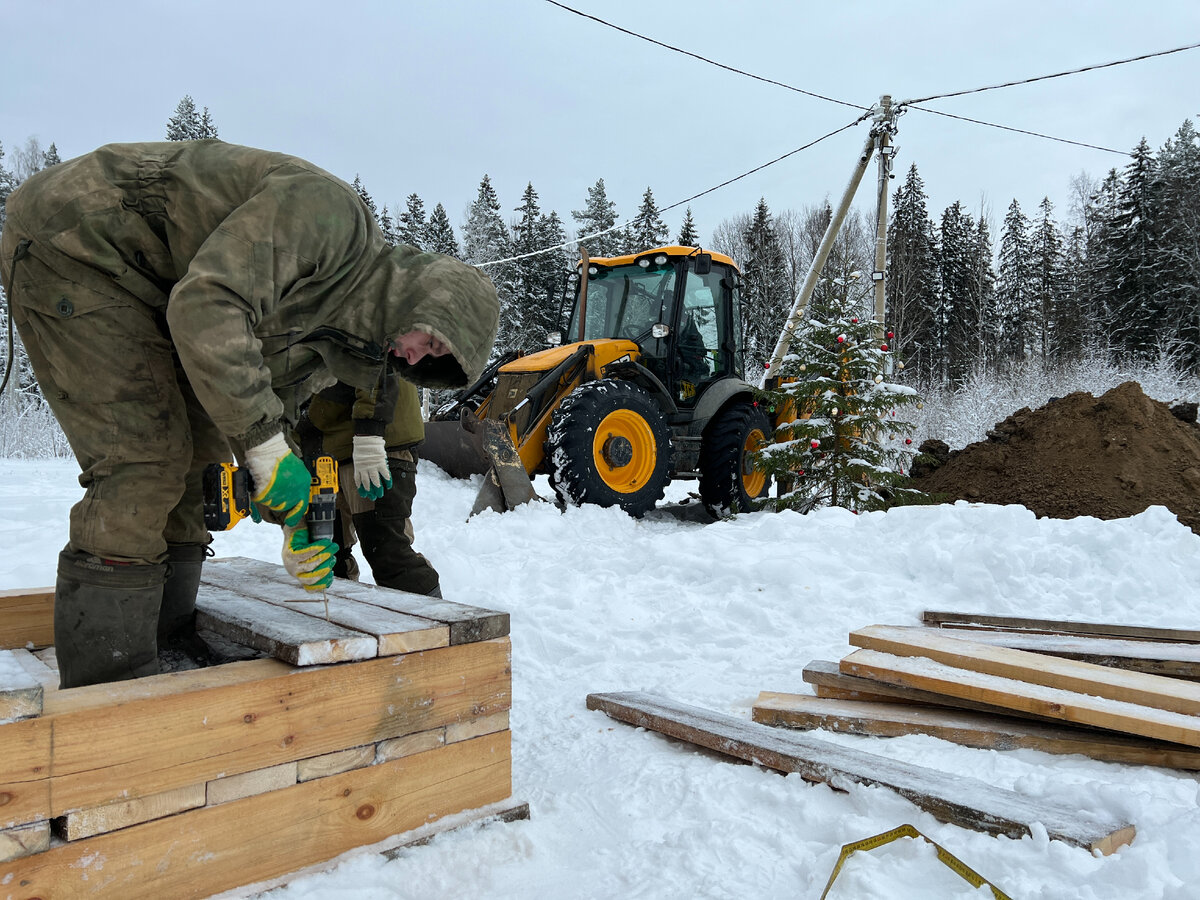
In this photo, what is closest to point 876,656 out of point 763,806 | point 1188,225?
point 763,806

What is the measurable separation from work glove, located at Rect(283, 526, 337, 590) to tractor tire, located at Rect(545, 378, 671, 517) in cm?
464

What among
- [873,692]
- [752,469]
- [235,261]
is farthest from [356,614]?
[752,469]

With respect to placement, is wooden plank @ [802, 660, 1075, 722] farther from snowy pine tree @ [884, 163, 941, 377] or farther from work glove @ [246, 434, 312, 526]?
snowy pine tree @ [884, 163, 941, 377]

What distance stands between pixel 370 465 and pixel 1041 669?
8.67ft

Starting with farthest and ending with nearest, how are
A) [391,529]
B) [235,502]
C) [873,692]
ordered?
[391,529]
[873,692]
[235,502]

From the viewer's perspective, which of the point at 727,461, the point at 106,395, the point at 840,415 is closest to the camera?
the point at 106,395

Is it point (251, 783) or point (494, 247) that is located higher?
point (494, 247)

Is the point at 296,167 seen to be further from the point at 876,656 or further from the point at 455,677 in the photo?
the point at 876,656

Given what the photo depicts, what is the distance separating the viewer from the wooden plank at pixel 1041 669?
2.51 meters

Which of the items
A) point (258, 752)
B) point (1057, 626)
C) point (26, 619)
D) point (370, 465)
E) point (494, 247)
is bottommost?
point (1057, 626)

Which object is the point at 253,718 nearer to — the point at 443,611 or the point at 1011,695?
the point at 443,611

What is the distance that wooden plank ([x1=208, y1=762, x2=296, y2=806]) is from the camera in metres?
1.62

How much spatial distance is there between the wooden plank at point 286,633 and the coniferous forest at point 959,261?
23.1 metres

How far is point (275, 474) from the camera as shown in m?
1.90
